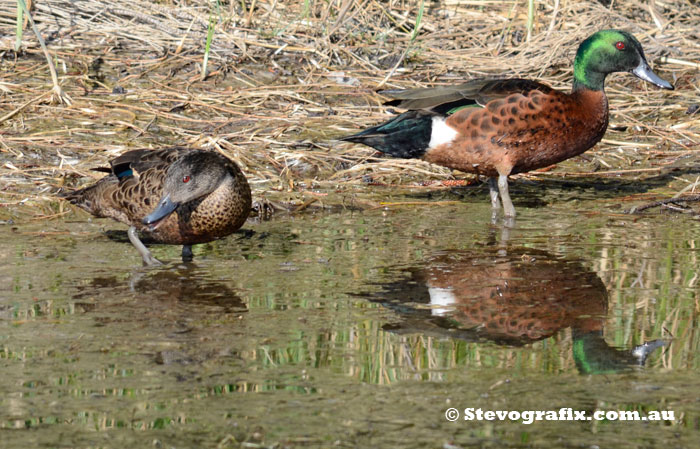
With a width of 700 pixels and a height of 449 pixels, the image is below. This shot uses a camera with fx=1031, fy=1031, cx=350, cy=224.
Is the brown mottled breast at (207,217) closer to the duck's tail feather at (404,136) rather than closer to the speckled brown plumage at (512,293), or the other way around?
the speckled brown plumage at (512,293)

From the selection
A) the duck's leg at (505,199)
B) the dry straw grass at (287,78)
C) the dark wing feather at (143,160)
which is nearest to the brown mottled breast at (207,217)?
the dark wing feather at (143,160)

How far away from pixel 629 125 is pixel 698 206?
5.48ft

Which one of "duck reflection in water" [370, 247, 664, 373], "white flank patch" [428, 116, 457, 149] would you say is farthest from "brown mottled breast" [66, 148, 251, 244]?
"white flank patch" [428, 116, 457, 149]

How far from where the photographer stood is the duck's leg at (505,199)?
5781mm

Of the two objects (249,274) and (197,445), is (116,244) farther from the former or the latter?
(197,445)

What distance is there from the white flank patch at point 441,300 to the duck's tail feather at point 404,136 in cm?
A: 182

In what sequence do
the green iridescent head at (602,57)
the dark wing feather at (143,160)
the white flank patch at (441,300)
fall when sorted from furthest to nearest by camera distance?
the green iridescent head at (602,57) → the dark wing feather at (143,160) → the white flank patch at (441,300)

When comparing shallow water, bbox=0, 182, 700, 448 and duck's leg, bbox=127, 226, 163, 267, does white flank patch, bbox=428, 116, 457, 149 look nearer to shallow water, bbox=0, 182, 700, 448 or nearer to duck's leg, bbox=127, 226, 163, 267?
shallow water, bbox=0, 182, 700, 448

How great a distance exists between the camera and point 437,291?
4219 millimetres

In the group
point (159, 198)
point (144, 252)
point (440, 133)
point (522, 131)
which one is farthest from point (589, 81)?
point (144, 252)

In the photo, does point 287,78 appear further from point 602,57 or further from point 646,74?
point 646,74

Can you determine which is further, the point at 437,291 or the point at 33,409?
the point at 437,291

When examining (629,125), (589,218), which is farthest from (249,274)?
(629,125)

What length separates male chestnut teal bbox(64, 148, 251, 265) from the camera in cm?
468
